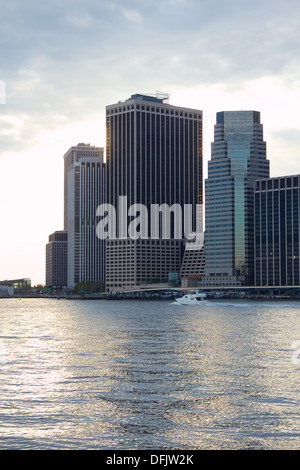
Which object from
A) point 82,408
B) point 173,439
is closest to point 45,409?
point 82,408

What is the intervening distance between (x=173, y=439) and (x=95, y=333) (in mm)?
76455

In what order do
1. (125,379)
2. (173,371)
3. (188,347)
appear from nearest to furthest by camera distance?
(125,379) < (173,371) < (188,347)

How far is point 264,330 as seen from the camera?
12381 cm

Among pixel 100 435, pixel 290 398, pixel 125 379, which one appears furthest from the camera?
pixel 125 379

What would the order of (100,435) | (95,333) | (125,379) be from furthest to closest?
(95,333)
(125,379)
(100,435)

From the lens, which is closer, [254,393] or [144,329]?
[254,393]

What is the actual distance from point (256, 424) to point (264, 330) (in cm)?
8021

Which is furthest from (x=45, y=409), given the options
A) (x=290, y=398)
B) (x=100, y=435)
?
(x=290, y=398)

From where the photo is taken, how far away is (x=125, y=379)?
61.5m

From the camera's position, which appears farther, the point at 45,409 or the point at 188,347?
the point at 188,347
